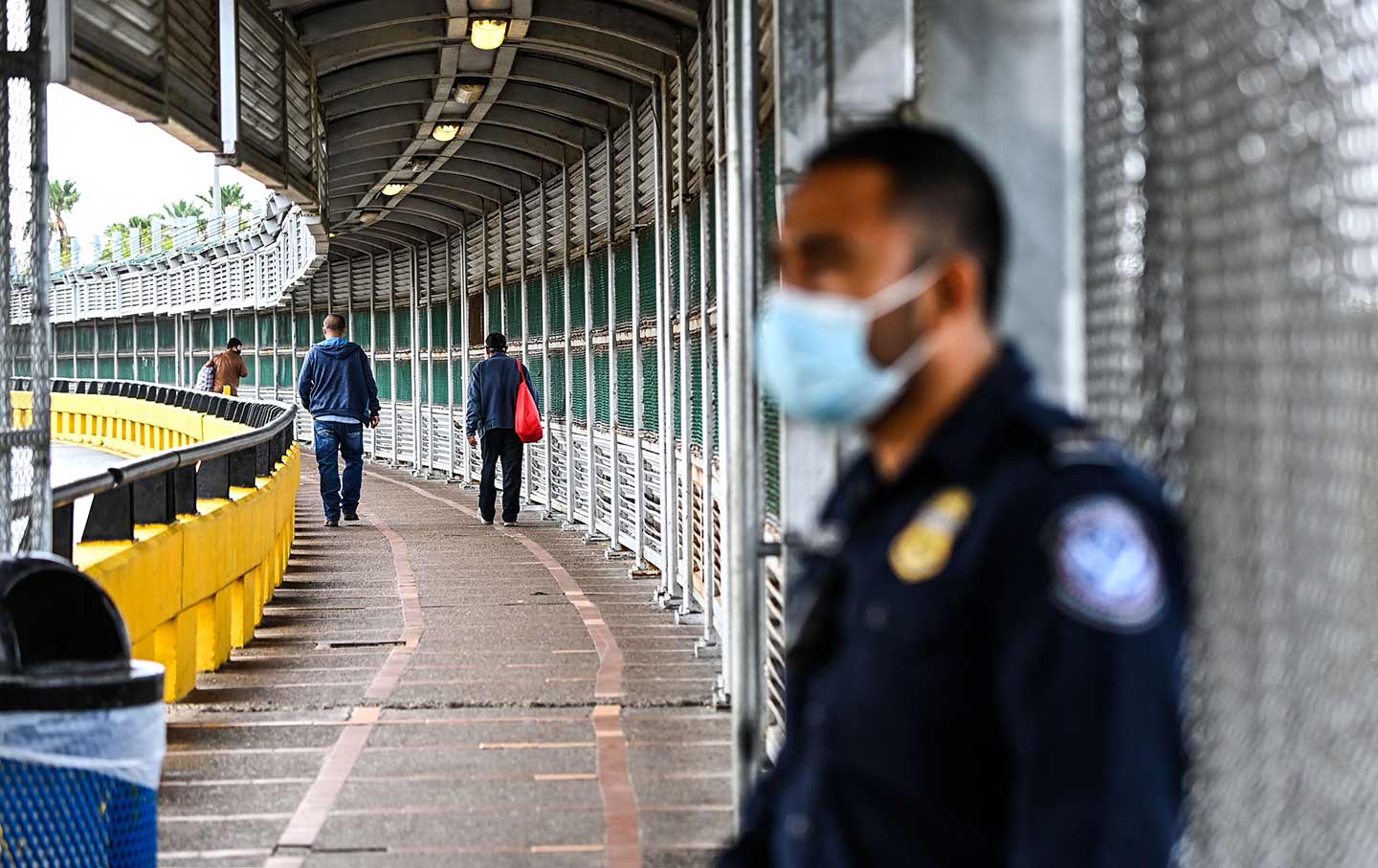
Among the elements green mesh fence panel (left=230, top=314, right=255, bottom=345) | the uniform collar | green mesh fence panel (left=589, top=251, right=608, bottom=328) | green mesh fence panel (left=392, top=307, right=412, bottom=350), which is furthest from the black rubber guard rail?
green mesh fence panel (left=230, top=314, right=255, bottom=345)

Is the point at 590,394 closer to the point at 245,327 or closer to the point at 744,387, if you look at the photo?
the point at 744,387

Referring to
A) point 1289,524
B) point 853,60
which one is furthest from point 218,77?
point 1289,524

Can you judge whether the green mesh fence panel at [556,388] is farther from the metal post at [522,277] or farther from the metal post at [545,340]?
the metal post at [522,277]

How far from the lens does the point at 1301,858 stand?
2.46 metres

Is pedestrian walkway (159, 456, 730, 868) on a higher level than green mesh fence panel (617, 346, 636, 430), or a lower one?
lower

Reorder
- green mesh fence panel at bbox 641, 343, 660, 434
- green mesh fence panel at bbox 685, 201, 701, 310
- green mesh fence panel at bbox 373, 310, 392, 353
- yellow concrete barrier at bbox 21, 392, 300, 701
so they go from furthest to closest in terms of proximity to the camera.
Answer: green mesh fence panel at bbox 373, 310, 392, 353
green mesh fence panel at bbox 641, 343, 660, 434
green mesh fence panel at bbox 685, 201, 701, 310
yellow concrete barrier at bbox 21, 392, 300, 701

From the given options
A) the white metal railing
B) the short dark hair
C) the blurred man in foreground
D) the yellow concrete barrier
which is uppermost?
the white metal railing

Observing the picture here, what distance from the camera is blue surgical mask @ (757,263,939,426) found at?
200 cm

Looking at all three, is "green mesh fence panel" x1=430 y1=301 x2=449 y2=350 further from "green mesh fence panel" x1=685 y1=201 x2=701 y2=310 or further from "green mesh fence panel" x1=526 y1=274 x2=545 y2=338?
"green mesh fence panel" x1=685 y1=201 x2=701 y2=310

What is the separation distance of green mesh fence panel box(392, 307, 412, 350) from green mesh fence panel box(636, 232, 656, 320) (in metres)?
12.7

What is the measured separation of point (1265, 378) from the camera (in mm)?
2418

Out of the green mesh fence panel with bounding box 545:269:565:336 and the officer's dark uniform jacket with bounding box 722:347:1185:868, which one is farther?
the green mesh fence panel with bounding box 545:269:565:336

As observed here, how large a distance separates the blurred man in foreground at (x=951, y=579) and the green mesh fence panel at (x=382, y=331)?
2442cm

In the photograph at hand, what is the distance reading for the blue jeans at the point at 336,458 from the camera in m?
16.1
